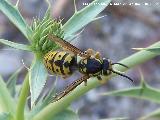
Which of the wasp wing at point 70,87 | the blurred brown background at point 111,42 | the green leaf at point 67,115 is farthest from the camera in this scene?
the blurred brown background at point 111,42

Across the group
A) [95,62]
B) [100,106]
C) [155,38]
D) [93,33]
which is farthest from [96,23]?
[95,62]

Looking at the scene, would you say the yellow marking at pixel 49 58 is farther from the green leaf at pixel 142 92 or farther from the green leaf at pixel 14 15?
the green leaf at pixel 142 92

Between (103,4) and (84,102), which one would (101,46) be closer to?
(84,102)

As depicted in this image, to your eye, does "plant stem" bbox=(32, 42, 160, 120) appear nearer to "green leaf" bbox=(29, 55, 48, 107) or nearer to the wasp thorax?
the wasp thorax

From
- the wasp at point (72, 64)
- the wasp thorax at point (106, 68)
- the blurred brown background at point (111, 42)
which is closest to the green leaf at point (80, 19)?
the wasp at point (72, 64)

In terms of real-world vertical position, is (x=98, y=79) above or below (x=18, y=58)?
above

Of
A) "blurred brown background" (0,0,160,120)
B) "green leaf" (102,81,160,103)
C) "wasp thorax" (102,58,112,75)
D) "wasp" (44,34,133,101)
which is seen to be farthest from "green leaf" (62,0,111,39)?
"blurred brown background" (0,0,160,120)
